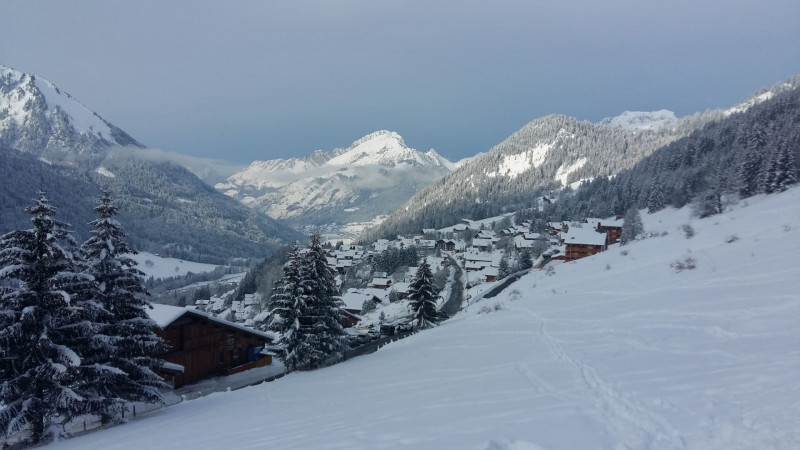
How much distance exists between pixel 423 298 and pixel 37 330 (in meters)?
32.3

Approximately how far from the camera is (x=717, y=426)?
5730mm

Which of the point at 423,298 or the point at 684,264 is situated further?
the point at 423,298

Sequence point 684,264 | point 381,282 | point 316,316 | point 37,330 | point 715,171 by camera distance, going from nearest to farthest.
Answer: point 37,330 < point 684,264 < point 316,316 < point 715,171 < point 381,282

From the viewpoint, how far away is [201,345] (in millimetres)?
27812

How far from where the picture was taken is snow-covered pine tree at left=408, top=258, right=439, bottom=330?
4225 centimetres

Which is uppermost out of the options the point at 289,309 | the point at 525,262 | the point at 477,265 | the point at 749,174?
the point at 749,174

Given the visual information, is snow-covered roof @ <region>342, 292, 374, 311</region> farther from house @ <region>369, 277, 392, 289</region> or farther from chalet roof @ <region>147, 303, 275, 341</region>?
chalet roof @ <region>147, 303, 275, 341</region>

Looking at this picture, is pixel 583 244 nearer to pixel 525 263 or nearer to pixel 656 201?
pixel 525 263

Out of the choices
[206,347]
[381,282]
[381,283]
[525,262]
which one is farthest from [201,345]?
[381,282]

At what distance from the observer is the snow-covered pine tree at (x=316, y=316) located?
26.7 metres

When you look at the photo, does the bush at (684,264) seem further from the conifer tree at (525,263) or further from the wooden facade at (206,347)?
the conifer tree at (525,263)

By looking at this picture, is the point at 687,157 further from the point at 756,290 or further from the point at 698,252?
the point at 756,290

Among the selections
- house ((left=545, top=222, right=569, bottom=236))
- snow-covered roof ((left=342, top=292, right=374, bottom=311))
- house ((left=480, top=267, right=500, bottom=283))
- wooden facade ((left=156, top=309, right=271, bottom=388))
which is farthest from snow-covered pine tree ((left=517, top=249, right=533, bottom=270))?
wooden facade ((left=156, top=309, right=271, bottom=388))

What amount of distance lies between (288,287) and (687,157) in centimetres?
13965
